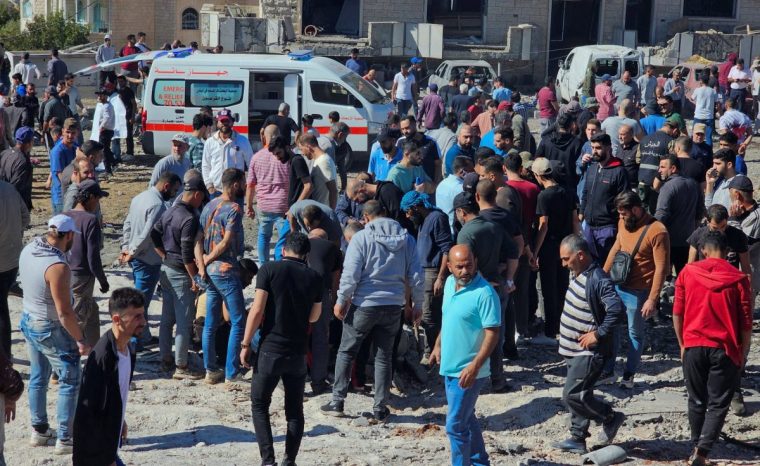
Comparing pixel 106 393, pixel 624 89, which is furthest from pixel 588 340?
pixel 624 89

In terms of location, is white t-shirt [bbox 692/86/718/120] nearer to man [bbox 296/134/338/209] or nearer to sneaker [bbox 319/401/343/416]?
man [bbox 296/134/338/209]

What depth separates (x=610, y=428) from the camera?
7.91 meters

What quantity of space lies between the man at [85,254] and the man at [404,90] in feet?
53.8

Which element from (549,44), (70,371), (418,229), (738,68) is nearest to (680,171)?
(418,229)

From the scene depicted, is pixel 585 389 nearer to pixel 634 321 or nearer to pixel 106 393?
pixel 634 321

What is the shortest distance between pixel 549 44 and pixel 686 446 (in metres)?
32.0

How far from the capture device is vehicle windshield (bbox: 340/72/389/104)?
19.5 metres

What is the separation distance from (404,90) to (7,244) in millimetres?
17066

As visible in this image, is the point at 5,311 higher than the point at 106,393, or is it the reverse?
the point at 106,393

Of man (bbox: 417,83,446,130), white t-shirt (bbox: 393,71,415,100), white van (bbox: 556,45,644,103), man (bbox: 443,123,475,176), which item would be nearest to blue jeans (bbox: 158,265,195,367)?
man (bbox: 443,123,475,176)

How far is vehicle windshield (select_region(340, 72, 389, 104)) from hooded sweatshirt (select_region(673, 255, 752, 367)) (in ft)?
41.0

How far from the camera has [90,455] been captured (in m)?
6.24

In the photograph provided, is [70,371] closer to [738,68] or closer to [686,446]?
[686,446]

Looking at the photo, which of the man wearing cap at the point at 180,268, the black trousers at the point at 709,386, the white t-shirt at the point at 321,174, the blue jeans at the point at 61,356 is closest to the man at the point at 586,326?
the black trousers at the point at 709,386
